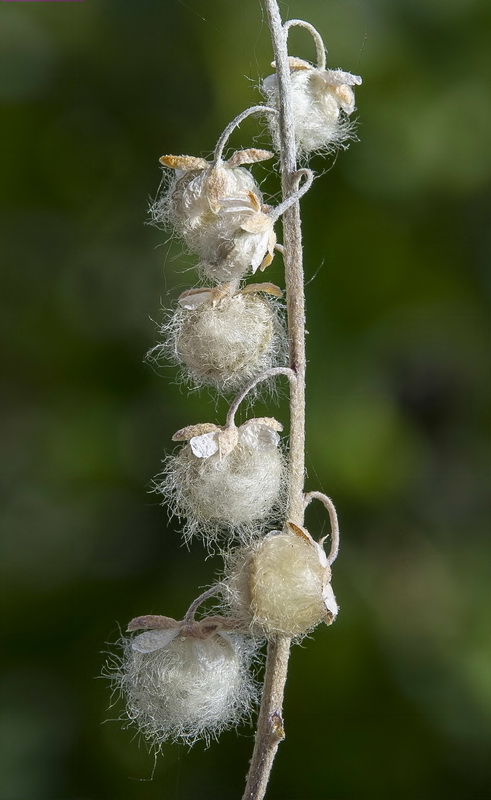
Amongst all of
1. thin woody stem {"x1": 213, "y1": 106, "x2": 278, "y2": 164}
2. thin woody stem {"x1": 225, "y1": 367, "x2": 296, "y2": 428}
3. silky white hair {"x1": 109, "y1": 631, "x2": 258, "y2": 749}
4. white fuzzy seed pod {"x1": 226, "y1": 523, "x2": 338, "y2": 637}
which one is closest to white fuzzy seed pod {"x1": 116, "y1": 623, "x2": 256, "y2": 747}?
silky white hair {"x1": 109, "y1": 631, "x2": 258, "y2": 749}

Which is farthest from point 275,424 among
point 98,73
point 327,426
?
point 98,73

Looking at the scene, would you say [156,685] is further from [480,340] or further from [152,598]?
[480,340]

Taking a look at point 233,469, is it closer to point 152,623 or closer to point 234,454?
point 234,454

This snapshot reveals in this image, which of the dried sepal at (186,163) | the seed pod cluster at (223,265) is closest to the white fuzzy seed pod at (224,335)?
the seed pod cluster at (223,265)

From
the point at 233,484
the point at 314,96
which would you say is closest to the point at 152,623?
the point at 233,484

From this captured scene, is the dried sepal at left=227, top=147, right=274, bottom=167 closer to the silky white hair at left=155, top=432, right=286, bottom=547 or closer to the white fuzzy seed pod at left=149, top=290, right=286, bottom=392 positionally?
the white fuzzy seed pod at left=149, top=290, right=286, bottom=392

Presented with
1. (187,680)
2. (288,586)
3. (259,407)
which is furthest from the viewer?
(259,407)
